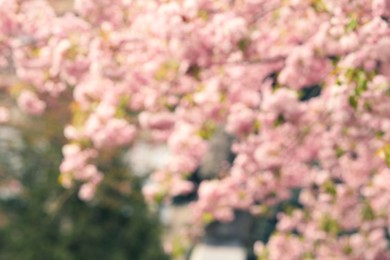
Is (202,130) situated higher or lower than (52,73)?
lower

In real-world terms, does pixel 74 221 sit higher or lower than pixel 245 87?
higher

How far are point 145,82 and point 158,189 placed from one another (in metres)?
1.89

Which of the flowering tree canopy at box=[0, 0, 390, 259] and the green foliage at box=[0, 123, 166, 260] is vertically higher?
the green foliage at box=[0, 123, 166, 260]

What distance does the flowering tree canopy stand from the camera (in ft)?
16.7

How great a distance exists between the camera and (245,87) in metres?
6.96

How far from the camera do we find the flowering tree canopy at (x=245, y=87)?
5.08 metres

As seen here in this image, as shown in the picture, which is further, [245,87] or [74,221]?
[74,221]

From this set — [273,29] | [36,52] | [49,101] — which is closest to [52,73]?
[36,52]

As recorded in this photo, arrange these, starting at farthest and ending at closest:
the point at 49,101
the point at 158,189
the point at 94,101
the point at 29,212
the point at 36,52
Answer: the point at 29,212
the point at 49,101
the point at 158,189
the point at 94,101
the point at 36,52

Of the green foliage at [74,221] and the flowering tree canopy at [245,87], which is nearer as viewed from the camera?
the flowering tree canopy at [245,87]

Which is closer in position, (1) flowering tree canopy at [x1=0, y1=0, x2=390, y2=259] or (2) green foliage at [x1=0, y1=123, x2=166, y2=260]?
(1) flowering tree canopy at [x1=0, y1=0, x2=390, y2=259]

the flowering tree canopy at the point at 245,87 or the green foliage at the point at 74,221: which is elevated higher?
the green foliage at the point at 74,221

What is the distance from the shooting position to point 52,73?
21.4 ft

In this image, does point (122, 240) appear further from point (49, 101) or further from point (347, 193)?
point (347, 193)
